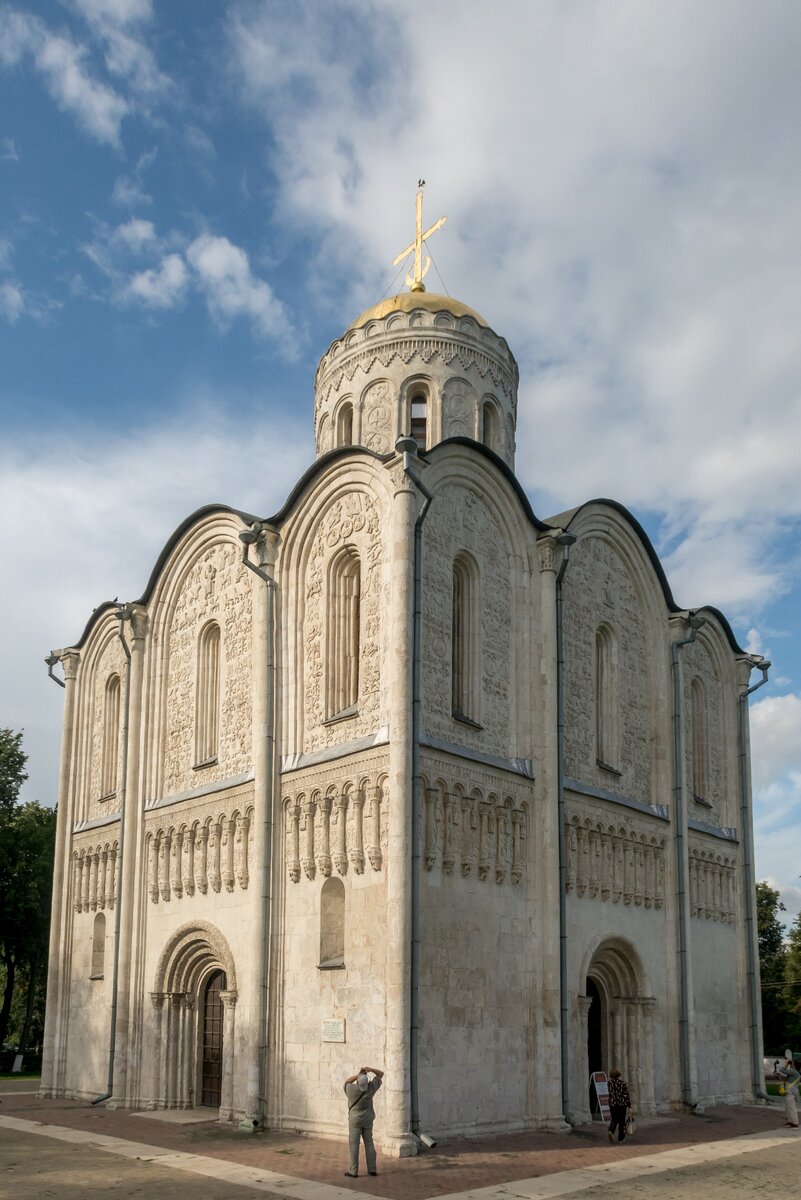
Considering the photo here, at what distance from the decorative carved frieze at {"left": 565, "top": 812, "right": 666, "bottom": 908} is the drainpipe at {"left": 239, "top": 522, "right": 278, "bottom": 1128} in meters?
4.79

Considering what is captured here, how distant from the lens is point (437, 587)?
18109 mm

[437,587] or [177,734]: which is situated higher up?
[437,587]

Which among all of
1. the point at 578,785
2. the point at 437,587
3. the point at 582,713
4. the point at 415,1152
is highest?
the point at 437,587

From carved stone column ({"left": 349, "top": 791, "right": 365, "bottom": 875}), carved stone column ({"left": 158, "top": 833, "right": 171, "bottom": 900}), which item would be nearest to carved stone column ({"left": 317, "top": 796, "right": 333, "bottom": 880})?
carved stone column ({"left": 349, "top": 791, "right": 365, "bottom": 875})

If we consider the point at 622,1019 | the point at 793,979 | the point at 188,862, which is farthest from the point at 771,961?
the point at 188,862

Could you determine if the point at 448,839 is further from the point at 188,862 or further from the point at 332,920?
the point at 188,862

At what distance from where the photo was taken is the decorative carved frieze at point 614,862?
64.2 feet

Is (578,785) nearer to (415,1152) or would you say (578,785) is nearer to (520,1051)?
(520,1051)

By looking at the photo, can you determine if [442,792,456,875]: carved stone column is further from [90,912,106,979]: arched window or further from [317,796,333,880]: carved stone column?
[90,912,106,979]: arched window

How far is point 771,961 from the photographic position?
43031 mm

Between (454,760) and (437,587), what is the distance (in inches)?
104

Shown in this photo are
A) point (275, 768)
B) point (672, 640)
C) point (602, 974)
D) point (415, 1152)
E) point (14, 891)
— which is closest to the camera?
point (415, 1152)

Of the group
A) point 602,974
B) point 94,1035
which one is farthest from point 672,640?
point 94,1035

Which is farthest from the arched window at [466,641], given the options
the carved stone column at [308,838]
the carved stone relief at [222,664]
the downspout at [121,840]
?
the downspout at [121,840]
